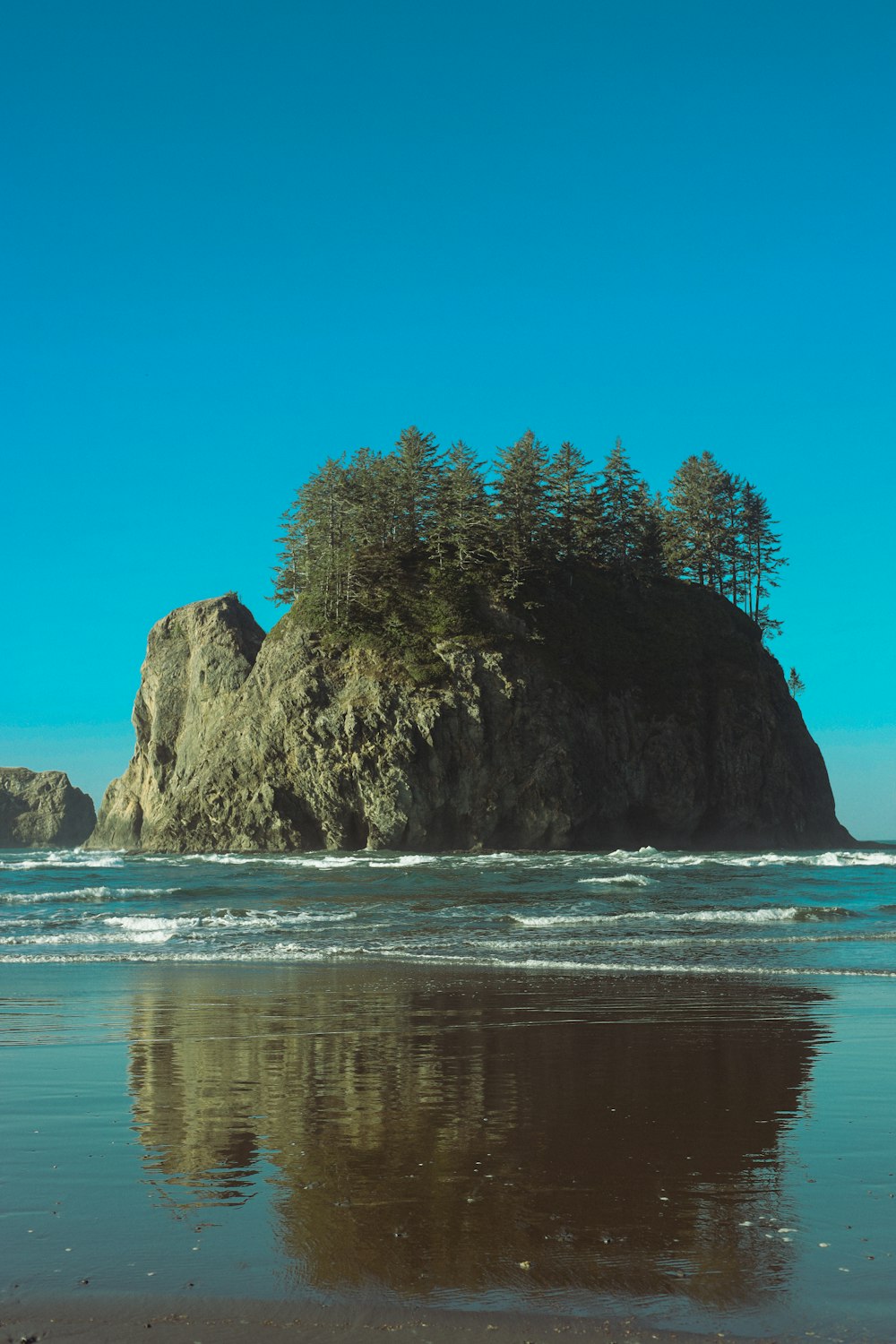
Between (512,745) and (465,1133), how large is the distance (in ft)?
163

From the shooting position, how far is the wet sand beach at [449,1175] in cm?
336

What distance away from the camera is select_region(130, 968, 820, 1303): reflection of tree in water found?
3.80 metres

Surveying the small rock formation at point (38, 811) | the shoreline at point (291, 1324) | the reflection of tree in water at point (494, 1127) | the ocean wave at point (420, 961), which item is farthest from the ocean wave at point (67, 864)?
the small rock formation at point (38, 811)

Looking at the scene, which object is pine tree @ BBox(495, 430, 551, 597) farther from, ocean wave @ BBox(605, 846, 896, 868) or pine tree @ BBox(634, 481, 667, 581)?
ocean wave @ BBox(605, 846, 896, 868)

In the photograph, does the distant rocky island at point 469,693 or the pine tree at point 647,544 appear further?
the pine tree at point 647,544

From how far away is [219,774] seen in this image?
57469mm

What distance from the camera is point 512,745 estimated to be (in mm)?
55219

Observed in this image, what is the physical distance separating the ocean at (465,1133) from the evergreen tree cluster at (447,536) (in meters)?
45.6

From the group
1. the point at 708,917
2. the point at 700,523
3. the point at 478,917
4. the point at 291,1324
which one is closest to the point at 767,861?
the point at 708,917

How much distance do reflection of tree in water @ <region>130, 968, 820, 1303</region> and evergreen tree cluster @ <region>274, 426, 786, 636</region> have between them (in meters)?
48.4

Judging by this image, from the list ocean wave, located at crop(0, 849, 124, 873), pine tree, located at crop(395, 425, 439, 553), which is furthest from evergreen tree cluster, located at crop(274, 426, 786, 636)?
ocean wave, located at crop(0, 849, 124, 873)

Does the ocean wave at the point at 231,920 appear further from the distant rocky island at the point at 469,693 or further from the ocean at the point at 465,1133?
the distant rocky island at the point at 469,693

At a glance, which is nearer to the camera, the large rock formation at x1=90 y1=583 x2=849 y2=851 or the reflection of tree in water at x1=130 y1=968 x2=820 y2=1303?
the reflection of tree in water at x1=130 y1=968 x2=820 y2=1303

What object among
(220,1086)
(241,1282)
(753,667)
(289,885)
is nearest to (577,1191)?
(241,1282)
